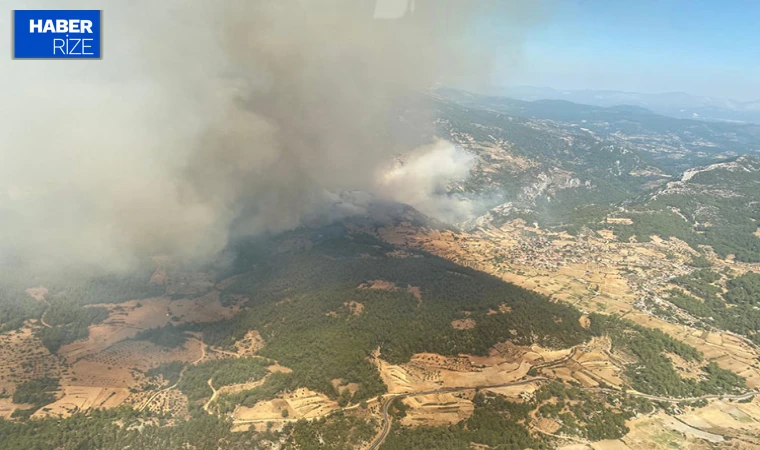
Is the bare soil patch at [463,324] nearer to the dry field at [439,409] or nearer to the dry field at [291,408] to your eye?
the dry field at [439,409]

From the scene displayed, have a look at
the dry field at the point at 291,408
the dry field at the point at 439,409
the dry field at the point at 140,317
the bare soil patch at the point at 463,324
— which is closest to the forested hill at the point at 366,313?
the bare soil patch at the point at 463,324

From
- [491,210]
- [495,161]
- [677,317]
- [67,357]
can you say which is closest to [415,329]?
[67,357]

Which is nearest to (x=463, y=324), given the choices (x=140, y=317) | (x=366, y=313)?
(x=366, y=313)

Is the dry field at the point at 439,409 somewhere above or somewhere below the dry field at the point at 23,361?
below

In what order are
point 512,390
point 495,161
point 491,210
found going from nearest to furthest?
point 512,390 < point 491,210 < point 495,161

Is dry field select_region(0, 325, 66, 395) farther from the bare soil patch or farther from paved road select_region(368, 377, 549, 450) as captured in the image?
the bare soil patch

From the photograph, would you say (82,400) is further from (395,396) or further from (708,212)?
(708,212)

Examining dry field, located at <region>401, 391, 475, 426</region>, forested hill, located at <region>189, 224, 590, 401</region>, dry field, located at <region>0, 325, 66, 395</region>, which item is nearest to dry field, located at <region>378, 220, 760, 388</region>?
forested hill, located at <region>189, 224, 590, 401</region>

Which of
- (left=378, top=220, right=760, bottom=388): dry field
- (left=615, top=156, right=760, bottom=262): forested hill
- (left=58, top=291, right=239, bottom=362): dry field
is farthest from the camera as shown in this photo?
(left=615, top=156, right=760, bottom=262): forested hill

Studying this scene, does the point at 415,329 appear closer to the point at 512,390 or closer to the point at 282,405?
the point at 512,390

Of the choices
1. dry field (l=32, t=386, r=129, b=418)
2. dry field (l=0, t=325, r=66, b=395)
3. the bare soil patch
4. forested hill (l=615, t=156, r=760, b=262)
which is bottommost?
dry field (l=32, t=386, r=129, b=418)

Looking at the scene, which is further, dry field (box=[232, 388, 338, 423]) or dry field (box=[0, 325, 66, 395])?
dry field (box=[0, 325, 66, 395])
